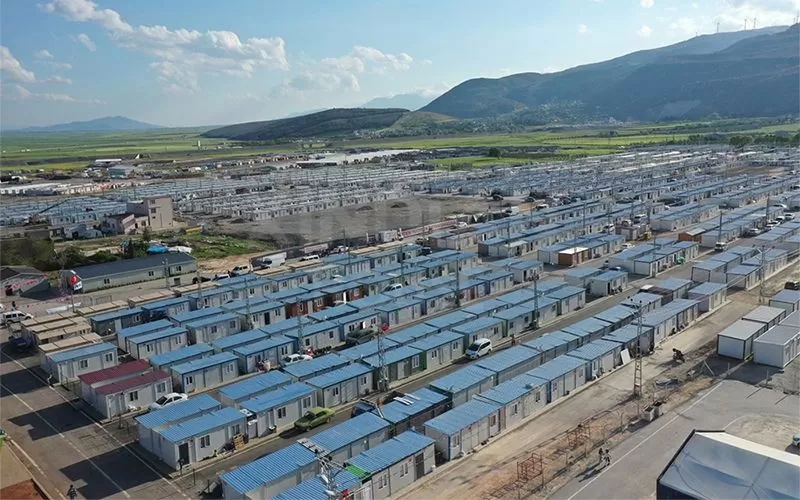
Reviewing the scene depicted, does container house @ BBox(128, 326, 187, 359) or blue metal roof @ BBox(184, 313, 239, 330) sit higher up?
blue metal roof @ BBox(184, 313, 239, 330)

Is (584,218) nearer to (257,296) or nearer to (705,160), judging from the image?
(257,296)

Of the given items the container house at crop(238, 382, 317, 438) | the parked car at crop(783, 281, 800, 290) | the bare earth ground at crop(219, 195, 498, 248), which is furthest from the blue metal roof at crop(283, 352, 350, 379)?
the bare earth ground at crop(219, 195, 498, 248)

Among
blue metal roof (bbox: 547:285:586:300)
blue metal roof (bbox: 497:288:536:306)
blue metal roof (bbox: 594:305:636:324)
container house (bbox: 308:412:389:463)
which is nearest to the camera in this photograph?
container house (bbox: 308:412:389:463)

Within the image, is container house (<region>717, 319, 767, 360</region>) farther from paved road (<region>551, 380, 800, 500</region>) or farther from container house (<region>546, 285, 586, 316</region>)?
container house (<region>546, 285, 586, 316</region>)

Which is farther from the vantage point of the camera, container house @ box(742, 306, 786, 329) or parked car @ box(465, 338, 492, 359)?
container house @ box(742, 306, 786, 329)

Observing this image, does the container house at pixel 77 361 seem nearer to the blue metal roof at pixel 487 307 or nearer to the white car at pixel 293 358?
the white car at pixel 293 358

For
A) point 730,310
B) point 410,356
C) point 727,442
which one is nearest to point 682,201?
point 730,310

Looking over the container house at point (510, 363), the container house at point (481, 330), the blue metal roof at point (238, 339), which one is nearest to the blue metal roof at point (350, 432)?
the container house at point (510, 363)

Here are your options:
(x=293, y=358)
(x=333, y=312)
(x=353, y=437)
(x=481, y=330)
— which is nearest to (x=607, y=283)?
(x=481, y=330)
